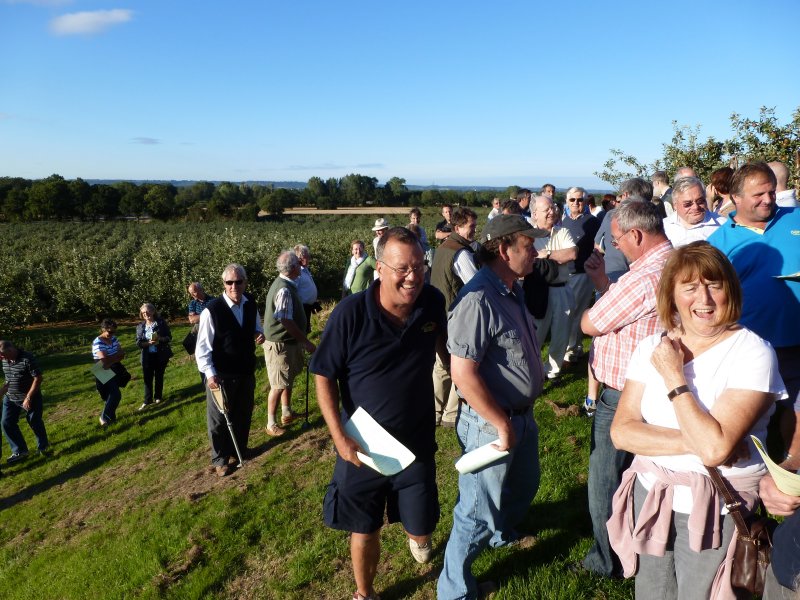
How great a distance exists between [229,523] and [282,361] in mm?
1895

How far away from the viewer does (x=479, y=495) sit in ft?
8.59

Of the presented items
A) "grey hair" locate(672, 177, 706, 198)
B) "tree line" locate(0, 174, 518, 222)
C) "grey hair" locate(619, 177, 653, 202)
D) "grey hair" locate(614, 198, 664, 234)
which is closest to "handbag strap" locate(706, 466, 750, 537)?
"grey hair" locate(614, 198, 664, 234)

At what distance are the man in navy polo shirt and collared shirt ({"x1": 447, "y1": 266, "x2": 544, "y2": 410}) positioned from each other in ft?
1.01

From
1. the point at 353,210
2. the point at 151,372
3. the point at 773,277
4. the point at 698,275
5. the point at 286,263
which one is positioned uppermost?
the point at 353,210

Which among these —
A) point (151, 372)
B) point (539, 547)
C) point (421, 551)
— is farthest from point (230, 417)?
point (151, 372)

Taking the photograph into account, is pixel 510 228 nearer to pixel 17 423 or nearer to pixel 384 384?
pixel 384 384

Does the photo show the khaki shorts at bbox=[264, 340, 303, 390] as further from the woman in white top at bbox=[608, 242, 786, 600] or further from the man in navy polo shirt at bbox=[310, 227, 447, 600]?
the woman in white top at bbox=[608, 242, 786, 600]

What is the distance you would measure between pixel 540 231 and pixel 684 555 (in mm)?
1614

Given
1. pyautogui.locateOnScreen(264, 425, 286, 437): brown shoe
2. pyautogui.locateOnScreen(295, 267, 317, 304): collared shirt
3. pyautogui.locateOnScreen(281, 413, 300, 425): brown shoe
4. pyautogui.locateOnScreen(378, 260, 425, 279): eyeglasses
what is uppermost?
pyautogui.locateOnScreen(378, 260, 425, 279): eyeglasses

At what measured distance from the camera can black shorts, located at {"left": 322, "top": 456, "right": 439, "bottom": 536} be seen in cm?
276

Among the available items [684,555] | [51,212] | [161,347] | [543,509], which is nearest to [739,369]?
[684,555]

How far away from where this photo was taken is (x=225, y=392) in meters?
5.11

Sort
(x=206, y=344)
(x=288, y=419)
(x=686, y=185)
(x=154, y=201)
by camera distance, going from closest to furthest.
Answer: (x=686, y=185) → (x=206, y=344) → (x=288, y=419) → (x=154, y=201)

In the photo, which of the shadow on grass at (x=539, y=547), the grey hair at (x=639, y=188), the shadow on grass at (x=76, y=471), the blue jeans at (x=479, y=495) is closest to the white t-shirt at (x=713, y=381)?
the blue jeans at (x=479, y=495)
